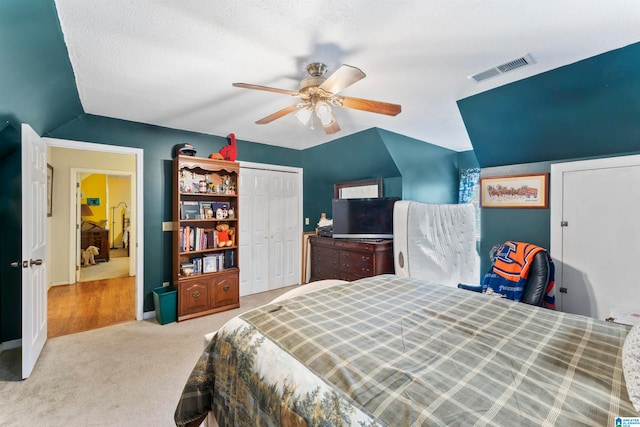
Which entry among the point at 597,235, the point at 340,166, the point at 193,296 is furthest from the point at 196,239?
the point at 597,235

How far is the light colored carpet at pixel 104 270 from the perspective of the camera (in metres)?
5.12

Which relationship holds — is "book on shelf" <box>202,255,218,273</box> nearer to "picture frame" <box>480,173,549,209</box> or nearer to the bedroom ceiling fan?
the bedroom ceiling fan

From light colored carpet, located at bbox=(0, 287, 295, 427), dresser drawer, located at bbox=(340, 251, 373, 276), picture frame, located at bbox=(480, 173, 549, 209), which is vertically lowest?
light colored carpet, located at bbox=(0, 287, 295, 427)

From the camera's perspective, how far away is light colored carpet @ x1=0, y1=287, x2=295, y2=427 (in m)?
1.78

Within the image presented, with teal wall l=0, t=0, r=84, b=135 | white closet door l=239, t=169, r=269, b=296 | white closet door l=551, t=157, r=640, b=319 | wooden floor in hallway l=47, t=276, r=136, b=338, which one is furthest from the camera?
white closet door l=239, t=169, r=269, b=296

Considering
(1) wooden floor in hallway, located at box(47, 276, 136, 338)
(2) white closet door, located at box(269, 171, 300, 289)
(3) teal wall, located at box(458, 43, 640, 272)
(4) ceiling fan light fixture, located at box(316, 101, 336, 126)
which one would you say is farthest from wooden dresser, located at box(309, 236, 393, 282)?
(1) wooden floor in hallway, located at box(47, 276, 136, 338)

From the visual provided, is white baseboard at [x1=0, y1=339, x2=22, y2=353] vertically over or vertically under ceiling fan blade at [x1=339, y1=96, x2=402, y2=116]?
under

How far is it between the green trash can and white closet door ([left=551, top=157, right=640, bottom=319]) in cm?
406

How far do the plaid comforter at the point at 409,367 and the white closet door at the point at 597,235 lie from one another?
52.9 inches

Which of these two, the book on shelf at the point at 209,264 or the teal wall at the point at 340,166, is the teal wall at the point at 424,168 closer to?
the teal wall at the point at 340,166

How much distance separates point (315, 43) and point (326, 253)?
3187 mm

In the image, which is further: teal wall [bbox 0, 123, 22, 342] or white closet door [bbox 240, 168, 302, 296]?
white closet door [bbox 240, 168, 302, 296]

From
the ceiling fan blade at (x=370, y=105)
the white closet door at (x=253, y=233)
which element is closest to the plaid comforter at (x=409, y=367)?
the ceiling fan blade at (x=370, y=105)

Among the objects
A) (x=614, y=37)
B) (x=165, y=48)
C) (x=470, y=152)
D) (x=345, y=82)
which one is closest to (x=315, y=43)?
(x=345, y=82)
